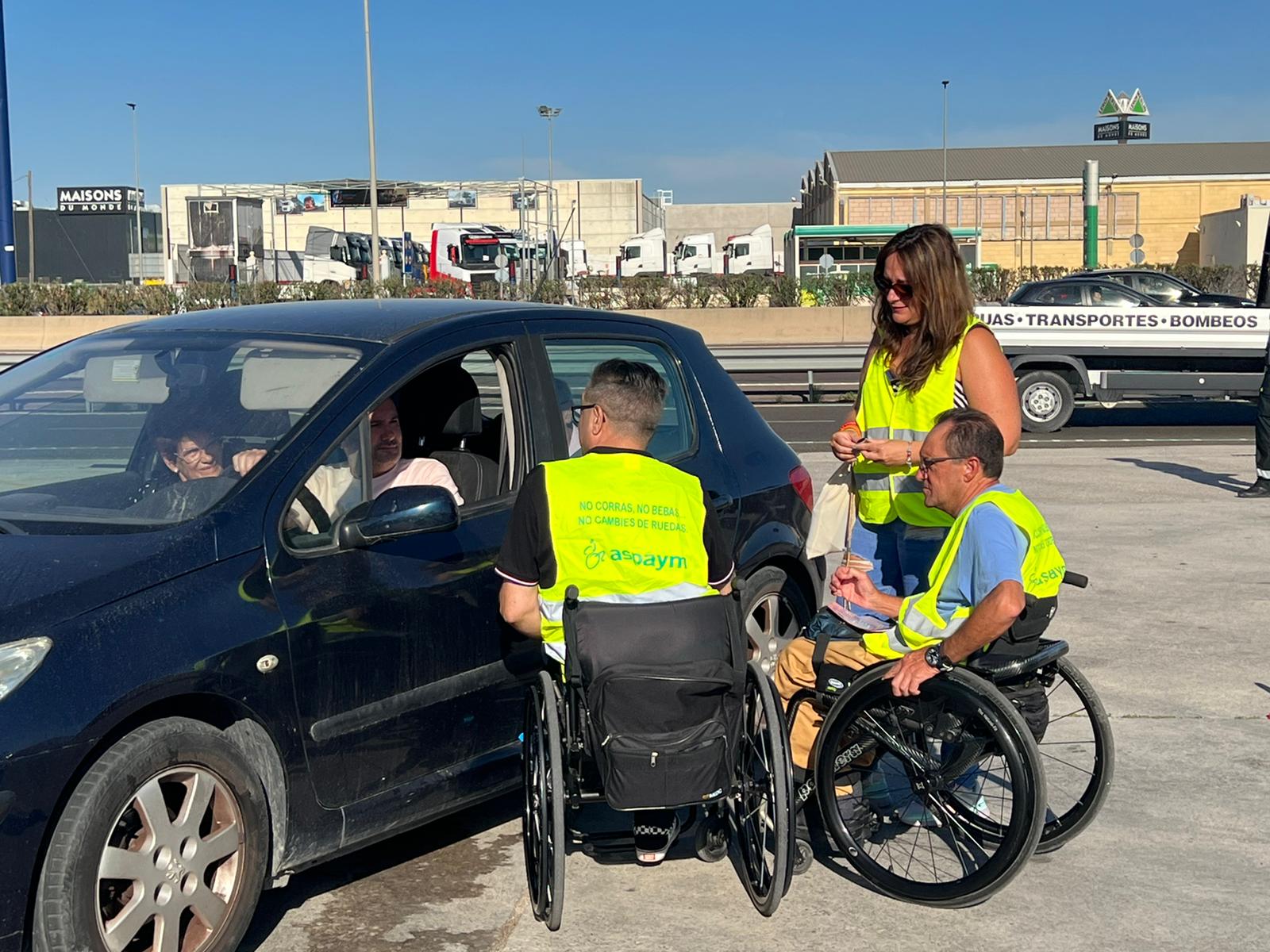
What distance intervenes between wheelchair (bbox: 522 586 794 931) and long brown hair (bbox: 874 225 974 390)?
136 centimetres

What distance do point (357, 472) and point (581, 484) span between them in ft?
2.34

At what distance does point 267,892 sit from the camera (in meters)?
4.36

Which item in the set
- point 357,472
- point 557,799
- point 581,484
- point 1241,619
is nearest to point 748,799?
point 557,799

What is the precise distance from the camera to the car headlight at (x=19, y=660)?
316 centimetres

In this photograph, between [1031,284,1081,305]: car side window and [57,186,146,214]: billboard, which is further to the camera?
[57,186,146,214]: billboard

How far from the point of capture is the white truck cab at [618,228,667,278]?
61938 millimetres

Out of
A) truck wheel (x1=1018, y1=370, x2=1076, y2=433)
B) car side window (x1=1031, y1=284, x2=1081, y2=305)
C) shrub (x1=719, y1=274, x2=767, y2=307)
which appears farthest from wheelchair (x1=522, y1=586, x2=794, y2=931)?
shrub (x1=719, y1=274, x2=767, y2=307)

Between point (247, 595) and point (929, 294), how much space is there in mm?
2358

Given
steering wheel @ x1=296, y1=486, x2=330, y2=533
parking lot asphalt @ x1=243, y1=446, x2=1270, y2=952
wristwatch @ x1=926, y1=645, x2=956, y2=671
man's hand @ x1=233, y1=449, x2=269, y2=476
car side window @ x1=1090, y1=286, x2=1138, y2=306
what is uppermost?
car side window @ x1=1090, y1=286, x2=1138, y2=306

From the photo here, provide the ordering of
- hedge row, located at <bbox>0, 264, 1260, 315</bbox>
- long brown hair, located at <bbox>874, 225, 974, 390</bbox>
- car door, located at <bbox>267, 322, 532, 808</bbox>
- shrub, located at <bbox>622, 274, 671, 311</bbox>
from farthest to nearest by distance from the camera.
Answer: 1. shrub, located at <bbox>622, 274, 671, 311</bbox>
2. hedge row, located at <bbox>0, 264, 1260, 315</bbox>
3. long brown hair, located at <bbox>874, 225, 974, 390</bbox>
4. car door, located at <bbox>267, 322, 532, 808</bbox>

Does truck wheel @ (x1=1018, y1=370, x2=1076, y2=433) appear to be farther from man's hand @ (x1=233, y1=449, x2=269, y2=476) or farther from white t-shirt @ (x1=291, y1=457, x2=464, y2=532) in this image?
man's hand @ (x1=233, y1=449, x2=269, y2=476)

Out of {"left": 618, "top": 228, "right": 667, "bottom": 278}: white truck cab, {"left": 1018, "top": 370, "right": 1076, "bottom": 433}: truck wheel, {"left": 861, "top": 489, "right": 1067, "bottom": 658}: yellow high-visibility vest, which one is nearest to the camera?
{"left": 861, "top": 489, "right": 1067, "bottom": 658}: yellow high-visibility vest

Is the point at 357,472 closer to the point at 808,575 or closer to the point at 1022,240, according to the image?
the point at 808,575

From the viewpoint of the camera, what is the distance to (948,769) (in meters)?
4.18
